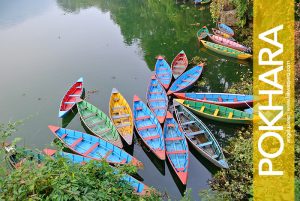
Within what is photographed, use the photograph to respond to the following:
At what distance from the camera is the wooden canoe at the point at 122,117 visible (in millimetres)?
12871

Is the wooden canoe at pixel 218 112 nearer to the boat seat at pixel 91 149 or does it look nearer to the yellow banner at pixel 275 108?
the yellow banner at pixel 275 108

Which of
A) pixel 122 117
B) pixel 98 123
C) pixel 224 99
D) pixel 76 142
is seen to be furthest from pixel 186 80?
pixel 76 142

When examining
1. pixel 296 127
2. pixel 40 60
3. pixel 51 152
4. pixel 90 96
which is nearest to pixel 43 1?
pixel 40 60

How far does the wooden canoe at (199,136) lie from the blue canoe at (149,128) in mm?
1161

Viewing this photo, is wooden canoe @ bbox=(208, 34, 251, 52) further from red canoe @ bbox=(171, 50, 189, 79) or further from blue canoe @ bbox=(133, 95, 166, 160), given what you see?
blue canoe @ bbox=(133, 95, 166, 160)

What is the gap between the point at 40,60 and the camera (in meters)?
21.9

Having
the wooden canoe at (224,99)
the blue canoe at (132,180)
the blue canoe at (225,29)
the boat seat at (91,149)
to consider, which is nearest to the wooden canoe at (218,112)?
the wooden canoe at (224,99)

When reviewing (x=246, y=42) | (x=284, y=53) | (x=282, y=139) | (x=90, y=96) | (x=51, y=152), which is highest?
(x=246, y=42)

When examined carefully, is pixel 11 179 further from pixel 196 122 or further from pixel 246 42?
pixel 246 42

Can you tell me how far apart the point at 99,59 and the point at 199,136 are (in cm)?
1190

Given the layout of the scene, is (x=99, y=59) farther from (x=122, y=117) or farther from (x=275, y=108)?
(x=275, y=108)

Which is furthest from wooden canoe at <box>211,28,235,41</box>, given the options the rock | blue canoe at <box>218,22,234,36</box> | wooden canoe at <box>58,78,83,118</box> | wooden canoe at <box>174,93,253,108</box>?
wooden canoe at <box>58,78,83,118</box>

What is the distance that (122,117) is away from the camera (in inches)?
554

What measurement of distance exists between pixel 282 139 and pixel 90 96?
10837 millimetres
